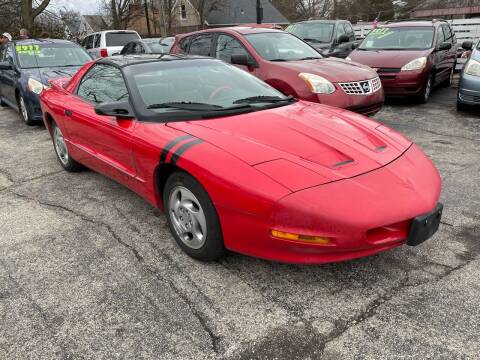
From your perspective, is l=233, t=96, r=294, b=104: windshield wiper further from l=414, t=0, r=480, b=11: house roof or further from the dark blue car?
l=414, t=0, r=480, b=11: house roof

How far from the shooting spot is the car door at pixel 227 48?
6507 mm

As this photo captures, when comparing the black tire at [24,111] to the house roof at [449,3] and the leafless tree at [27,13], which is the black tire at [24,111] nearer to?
the leafless tree at [27,13]

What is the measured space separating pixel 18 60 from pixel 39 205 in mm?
4862

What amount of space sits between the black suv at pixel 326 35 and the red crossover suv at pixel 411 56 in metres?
1.29

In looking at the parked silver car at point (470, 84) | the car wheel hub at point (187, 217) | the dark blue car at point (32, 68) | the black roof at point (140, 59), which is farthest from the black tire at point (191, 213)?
the parked silver car at point (470, 84)

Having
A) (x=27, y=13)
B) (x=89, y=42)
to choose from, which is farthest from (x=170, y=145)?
(x=27, y=13)

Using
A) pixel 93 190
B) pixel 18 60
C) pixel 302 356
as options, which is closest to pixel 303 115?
pixel 302 356

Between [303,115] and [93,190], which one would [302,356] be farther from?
[93,190]

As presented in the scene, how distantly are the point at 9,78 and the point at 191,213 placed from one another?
690 centimetres

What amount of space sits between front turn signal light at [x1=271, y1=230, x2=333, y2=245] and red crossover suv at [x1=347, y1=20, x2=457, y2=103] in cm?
638

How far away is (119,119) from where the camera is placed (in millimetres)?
3398

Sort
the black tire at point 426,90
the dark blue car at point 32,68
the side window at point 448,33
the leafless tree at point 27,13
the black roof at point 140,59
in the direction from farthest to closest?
the leafless tree at point 27,13 → the side window at point 448,33 → the black tire at point 426,90 → the dark blue car at point 32,68 → the black roof at point 140,59

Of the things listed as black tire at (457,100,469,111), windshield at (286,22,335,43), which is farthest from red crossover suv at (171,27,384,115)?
windshield at (286,22,335,43)

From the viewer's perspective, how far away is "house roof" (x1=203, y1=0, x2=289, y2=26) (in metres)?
49.9
